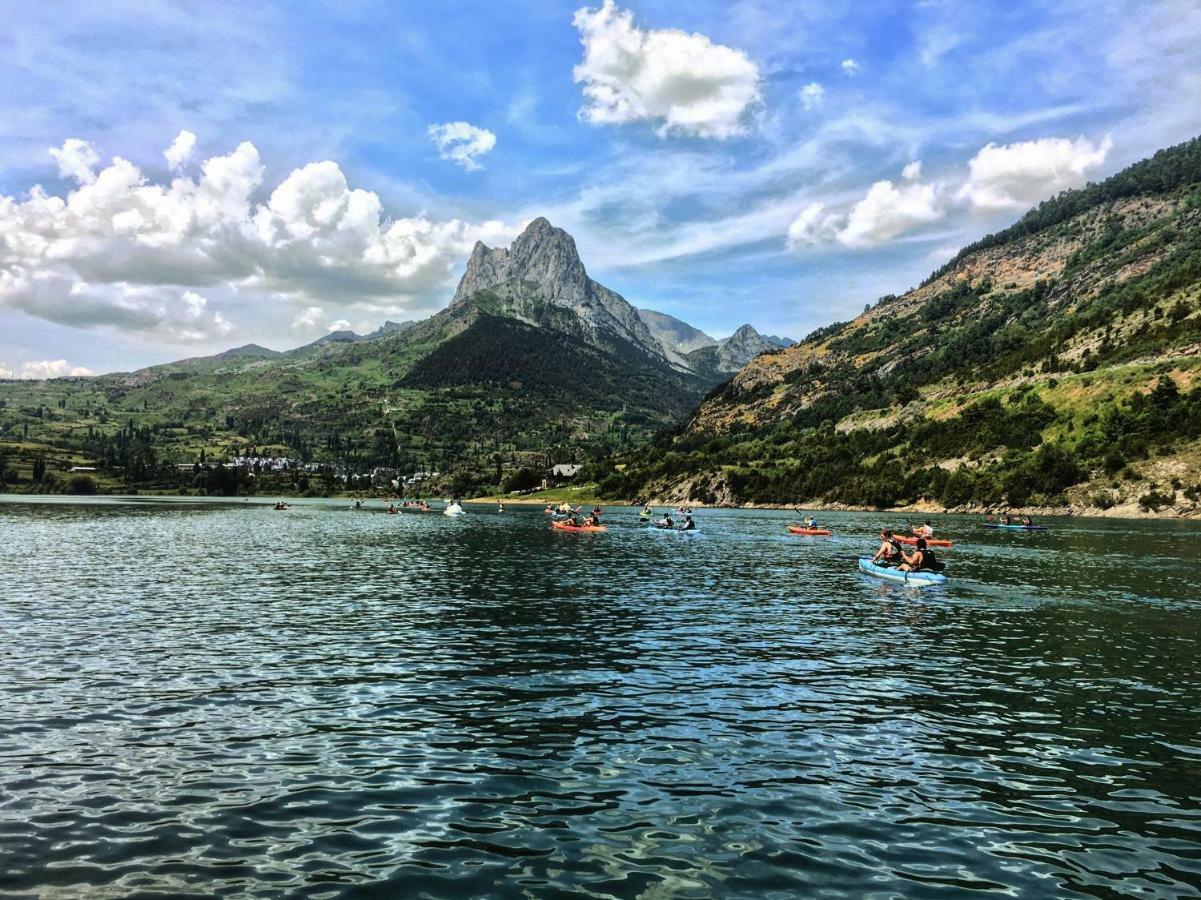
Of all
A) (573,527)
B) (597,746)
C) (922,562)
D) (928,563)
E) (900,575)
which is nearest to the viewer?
(597,746)

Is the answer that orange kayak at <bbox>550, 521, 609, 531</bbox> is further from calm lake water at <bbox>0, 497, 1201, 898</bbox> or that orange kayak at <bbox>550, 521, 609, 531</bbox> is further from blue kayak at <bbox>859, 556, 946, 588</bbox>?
calm lake water at <bbox>0, 497, 1201, 898</bbox>

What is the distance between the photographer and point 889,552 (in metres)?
61.8

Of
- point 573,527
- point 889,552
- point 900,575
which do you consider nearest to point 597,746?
point 900,575

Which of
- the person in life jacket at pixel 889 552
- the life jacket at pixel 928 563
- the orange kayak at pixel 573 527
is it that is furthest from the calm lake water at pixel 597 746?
the orange kayak at pixel 573 527

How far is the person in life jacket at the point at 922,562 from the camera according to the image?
56.1 metres

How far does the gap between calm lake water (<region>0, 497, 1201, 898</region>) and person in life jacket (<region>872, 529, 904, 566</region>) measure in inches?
470

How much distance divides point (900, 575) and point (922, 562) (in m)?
2.18

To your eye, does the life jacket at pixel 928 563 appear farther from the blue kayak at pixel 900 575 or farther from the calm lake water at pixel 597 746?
the calm lake water at pixel 597 746

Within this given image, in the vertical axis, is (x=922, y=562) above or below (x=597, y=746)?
above

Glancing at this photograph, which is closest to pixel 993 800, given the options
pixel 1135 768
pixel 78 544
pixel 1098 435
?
pixel 1135 768

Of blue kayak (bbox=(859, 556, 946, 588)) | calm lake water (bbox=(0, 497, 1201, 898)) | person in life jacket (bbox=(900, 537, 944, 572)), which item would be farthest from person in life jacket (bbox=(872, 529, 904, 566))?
calm lake water (bbox=(0, 497, 1201, 898))

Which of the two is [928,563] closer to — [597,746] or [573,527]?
[597,746]

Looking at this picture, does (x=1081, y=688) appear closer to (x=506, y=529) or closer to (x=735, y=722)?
(x=735, y=722)

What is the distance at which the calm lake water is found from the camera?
13625 mm
